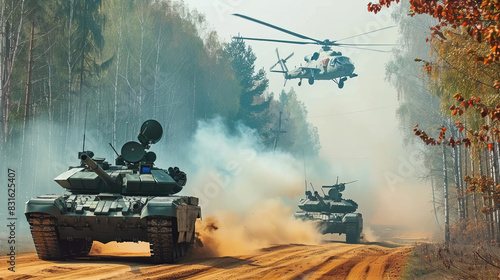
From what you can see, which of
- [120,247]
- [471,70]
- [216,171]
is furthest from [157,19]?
[471,70]

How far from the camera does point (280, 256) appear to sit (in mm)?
18594

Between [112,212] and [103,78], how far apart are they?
2727 cm

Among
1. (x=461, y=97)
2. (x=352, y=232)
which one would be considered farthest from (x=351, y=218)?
(x=461, y=97)

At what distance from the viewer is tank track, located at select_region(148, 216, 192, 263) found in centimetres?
1462

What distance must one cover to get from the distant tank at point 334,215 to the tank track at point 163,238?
583 inches

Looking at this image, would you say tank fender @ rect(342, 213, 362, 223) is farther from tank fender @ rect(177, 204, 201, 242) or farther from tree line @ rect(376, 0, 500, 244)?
tank fender @ rect(177, 204, 201, 242)

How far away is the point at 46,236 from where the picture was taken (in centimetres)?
1508

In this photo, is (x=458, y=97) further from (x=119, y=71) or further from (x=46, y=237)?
(x=119, y=71)

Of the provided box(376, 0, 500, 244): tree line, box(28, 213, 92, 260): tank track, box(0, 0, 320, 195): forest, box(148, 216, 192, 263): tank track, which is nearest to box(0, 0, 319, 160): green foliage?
box(0, 0, 320, 195): forest

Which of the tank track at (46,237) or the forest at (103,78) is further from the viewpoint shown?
the forest at (103,78)

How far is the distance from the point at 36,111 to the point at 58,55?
321 centimetres

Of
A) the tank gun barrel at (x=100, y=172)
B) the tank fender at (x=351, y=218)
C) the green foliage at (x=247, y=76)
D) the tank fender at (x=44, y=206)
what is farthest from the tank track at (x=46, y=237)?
the green foliage at (x=247, y=76)

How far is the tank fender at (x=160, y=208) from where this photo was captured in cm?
1438

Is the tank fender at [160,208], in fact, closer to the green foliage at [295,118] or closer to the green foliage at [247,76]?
the green foliage at [247,76]
